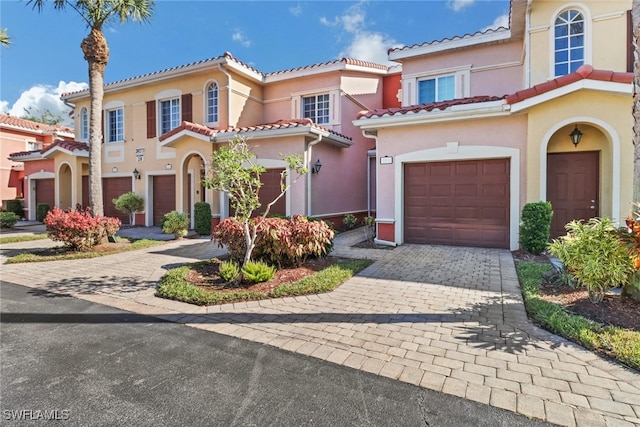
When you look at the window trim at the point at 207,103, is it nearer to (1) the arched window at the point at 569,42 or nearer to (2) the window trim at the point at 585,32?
(2) the window trim at the point at 585,32

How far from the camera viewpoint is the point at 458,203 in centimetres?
954

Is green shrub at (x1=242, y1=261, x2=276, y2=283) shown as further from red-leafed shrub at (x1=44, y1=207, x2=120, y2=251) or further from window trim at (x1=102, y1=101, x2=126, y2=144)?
window trim at (x1=102, y1=101, x2=126, y2=144)

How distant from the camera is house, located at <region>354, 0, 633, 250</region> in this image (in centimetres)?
788

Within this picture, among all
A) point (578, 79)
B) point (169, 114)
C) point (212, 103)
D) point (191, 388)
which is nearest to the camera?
point (191, 388)

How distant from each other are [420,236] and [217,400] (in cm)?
836

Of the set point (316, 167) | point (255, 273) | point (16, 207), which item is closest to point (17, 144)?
point (16, 207)

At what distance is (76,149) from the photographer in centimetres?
1658

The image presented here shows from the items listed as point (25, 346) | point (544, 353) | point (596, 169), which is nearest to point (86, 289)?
point (25, 346)

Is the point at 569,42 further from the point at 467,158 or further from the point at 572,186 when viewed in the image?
the point at 467,158

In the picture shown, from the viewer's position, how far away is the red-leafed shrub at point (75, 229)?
9.33 meters

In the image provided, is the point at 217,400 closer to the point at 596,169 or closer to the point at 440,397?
the point at 440,397

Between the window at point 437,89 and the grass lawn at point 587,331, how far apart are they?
976cm

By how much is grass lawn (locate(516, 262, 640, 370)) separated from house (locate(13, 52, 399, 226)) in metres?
8.33

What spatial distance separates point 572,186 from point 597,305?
220 inches
